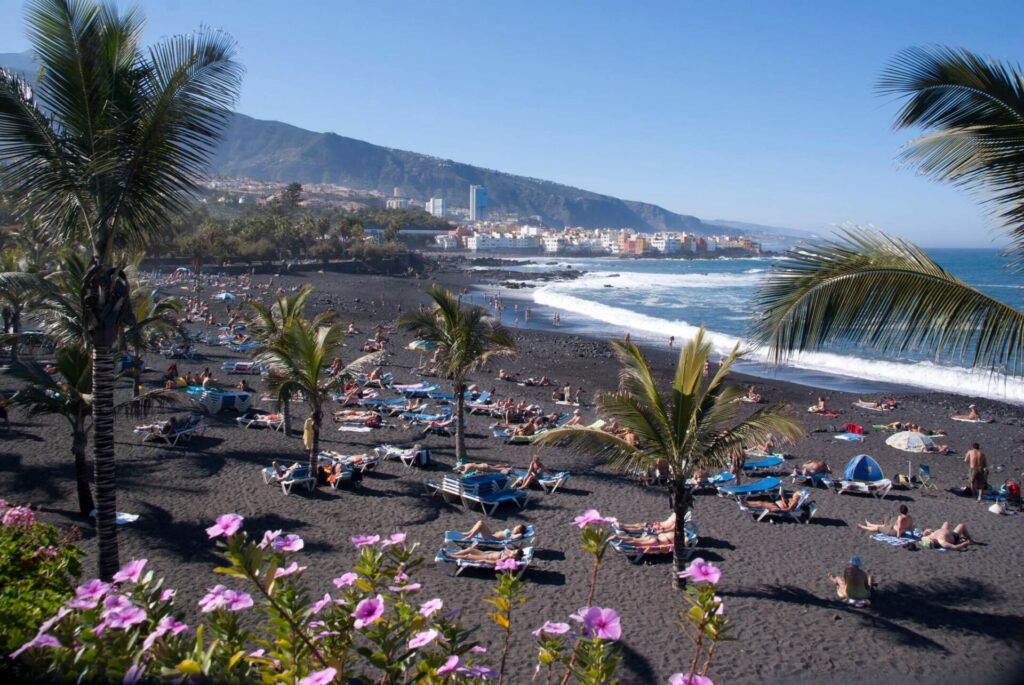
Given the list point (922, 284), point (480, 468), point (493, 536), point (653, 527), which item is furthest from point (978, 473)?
point (922, 284)

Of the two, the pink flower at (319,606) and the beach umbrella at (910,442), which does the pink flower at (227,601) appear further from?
the beach umbrella at (910,442)

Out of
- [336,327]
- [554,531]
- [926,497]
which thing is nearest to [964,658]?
[554,531]

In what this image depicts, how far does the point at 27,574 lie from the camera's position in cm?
322

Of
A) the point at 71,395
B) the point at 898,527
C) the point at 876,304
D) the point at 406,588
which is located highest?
the point at 876,304

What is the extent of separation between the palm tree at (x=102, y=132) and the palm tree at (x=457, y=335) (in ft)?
21.8

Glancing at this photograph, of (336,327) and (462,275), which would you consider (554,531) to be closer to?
(336,327)

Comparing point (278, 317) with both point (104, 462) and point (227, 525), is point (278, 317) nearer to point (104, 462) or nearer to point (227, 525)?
point (104, 462)

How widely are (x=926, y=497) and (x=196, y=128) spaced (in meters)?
11.9

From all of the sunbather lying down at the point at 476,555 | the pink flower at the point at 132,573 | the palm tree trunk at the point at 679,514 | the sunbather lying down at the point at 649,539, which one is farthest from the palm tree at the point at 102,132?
the sunbather lying down at the point at 649,539

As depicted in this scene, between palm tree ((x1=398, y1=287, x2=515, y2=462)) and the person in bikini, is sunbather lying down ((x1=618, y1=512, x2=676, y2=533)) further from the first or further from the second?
palm tree ((x1=398, y1=287, x2=515, y2=462))

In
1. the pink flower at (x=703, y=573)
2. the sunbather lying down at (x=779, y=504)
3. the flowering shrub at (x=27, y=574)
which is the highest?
the pink flower at (x=703, y=573)

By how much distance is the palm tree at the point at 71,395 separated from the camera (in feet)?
26.3

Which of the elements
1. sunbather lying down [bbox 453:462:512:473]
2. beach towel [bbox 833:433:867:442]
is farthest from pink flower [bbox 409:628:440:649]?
beach towel [bbox 833:433:867:442]

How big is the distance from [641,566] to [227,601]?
272 inches
